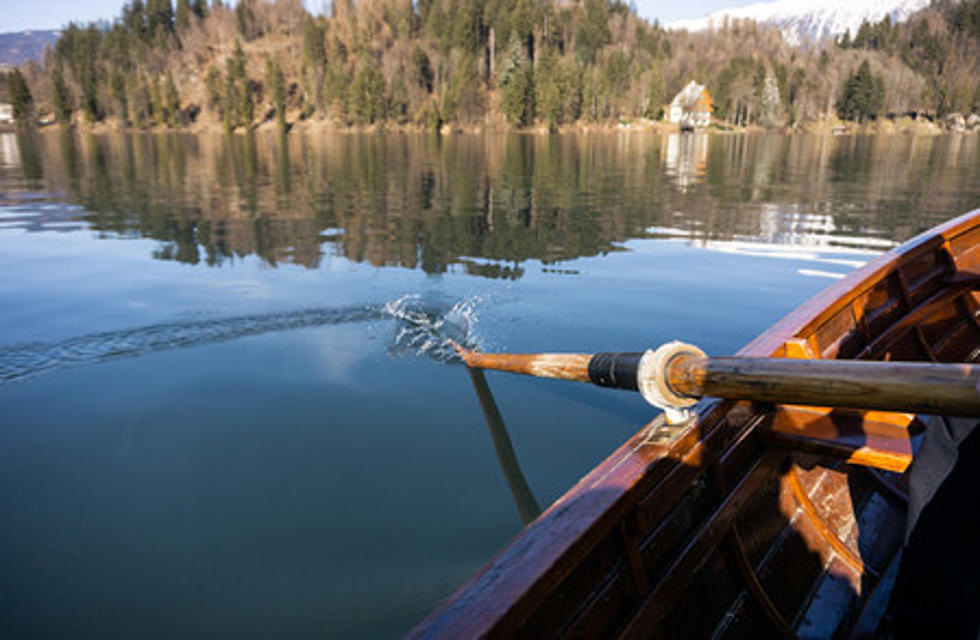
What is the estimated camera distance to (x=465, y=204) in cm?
1561

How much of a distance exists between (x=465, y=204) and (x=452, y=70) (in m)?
67.6

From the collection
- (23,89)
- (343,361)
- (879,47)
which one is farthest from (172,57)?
(879,47)

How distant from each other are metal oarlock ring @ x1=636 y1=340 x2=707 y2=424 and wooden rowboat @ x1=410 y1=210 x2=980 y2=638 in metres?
0.09

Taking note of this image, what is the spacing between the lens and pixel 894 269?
14.6ft

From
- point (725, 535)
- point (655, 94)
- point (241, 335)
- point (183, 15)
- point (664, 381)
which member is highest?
point (183, 15)

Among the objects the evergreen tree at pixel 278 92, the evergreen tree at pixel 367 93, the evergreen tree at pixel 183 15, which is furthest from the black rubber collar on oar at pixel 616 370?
the evergreen tree at pixel 183 15

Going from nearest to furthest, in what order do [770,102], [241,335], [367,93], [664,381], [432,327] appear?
[664,381] < [241,335] < [432,327] < [367,93] < [770,102]

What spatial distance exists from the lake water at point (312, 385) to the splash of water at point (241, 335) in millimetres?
37

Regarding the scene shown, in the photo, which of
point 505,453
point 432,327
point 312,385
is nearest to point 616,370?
point 505,453

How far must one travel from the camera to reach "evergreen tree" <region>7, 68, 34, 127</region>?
74188 mm

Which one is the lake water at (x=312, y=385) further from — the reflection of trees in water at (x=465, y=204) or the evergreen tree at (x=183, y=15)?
the evergreen tree at (x=183, y=15)

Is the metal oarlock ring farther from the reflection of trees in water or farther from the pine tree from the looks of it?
the pine tree

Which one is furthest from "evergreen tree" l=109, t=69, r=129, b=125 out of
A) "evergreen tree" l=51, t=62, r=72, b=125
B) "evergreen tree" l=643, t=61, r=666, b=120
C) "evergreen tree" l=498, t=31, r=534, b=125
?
"evergreen tree" l=643, t=61, r=666, b=120

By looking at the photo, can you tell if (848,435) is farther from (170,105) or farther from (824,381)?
(170,105)
